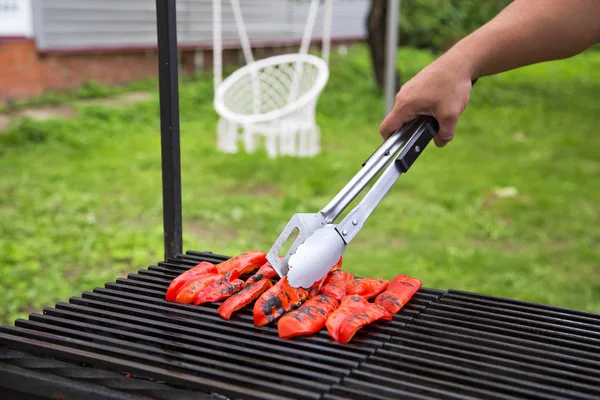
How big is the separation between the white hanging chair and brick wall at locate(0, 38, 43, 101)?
11.7 ft

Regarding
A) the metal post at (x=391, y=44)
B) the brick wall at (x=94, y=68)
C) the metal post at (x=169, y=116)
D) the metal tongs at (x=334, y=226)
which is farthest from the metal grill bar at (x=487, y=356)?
the brick wall at (x=94, y=68)

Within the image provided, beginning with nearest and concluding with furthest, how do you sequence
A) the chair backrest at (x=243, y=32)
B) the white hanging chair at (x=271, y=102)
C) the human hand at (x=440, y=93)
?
the human hand at (x=440, y=93) → the white hanging chair at (x=271, y=102) → the chair backrest at (x=243, y=32)

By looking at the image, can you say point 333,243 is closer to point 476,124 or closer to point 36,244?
point 36,244

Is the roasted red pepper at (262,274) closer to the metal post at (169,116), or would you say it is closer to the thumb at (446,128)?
the metal post at (169,116)

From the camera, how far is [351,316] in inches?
69.9

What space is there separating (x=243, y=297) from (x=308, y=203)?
4169mm

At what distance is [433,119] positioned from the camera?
204 centimetres

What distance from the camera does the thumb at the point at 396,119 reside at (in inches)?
79.8

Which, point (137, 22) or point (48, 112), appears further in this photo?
point (137, 22)

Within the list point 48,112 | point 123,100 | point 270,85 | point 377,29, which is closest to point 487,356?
point 270,85

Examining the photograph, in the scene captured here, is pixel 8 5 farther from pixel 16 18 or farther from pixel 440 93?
pixel 440 93

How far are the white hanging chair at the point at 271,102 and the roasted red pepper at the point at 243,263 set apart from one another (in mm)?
4867

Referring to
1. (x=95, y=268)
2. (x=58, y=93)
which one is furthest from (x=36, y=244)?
(x=58, y=93)

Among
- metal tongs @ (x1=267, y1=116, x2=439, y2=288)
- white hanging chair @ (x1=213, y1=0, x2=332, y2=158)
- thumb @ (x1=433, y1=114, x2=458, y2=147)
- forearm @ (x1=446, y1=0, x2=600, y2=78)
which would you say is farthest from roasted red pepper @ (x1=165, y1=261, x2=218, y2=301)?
white hanging chair @ (x1=213, y1=0, x2=332, y2=158)
